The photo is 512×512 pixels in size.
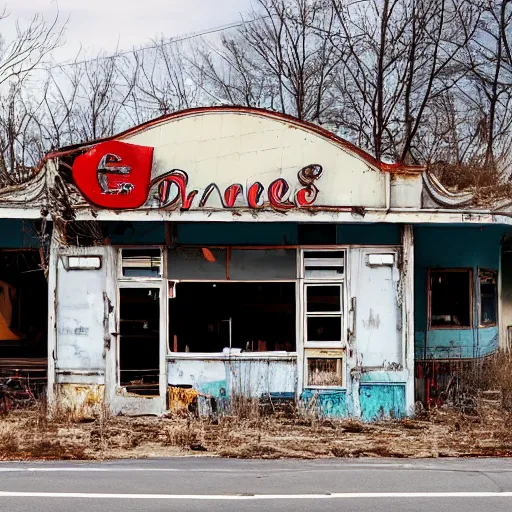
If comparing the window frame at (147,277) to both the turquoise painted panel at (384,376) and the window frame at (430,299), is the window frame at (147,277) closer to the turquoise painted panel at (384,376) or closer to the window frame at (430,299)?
the turquoise painted panel at (384,376)

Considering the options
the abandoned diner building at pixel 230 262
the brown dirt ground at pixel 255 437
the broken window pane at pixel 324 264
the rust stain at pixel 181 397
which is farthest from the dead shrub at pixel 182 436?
the broken window pane at pixel 324 264

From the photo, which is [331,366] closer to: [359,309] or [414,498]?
[359,309]

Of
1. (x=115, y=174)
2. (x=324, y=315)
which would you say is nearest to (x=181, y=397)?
(x=324, y=315)

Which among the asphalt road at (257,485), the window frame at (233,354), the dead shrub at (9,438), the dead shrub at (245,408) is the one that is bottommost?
the asphalt road at (257,485)

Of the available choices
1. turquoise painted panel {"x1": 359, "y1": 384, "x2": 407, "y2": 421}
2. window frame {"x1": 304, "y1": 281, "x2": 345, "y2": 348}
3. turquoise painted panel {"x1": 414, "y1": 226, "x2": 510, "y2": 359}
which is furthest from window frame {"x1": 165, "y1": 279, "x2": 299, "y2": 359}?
turquoise painted panel {"x1": 414, "y1": 226, "x2": 510, "y2": 359}

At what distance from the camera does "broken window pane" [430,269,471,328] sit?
16047mm

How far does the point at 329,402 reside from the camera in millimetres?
14203

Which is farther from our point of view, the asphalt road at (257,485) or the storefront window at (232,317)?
the storefront window at (232,317)

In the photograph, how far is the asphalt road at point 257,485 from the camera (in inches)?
317

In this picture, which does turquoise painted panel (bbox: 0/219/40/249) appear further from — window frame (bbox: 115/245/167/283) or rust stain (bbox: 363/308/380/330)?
rust stain (bbox: 363/308/380/330)

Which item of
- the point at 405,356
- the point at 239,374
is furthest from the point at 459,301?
the point at 239,374

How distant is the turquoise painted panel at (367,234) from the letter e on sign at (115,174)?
327 cm

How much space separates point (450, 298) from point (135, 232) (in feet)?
19.5

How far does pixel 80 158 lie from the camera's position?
1381cm
